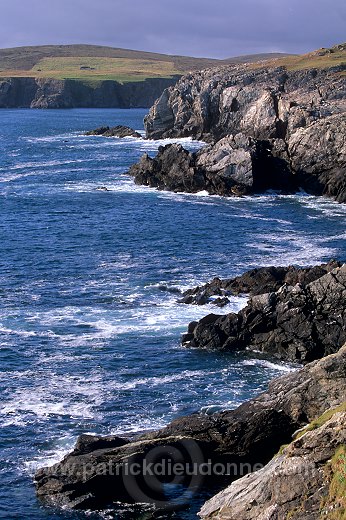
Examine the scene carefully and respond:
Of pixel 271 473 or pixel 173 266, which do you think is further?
pixel 173 266

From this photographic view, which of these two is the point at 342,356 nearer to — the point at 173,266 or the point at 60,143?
the point at 173,266

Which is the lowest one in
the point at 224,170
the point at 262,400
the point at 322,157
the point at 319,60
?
the point at 262,400

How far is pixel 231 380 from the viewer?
49.2 m

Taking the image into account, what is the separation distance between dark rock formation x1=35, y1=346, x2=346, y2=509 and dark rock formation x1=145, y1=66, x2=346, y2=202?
71233mm

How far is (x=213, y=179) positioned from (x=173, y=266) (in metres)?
40.9

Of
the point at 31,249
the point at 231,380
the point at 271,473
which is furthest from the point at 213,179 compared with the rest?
the point at 271,473

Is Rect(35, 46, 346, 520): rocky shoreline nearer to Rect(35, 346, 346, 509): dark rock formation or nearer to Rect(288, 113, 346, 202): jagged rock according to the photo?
Rect(35, 346, 346, 509): dark rock formation

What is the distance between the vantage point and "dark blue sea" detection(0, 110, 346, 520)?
4418 cm

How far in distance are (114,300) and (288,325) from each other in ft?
53.2

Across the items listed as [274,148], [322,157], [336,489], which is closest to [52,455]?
[336,489]

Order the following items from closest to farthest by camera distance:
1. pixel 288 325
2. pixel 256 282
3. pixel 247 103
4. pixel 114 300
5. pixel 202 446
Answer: pixel 202 446
pixel 288 325
pixel 114 300
pixel 256 282
pixel 247 103

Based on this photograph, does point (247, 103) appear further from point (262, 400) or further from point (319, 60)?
point (262, 400)

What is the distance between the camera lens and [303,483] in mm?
25469

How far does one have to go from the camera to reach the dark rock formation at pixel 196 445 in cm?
3519
